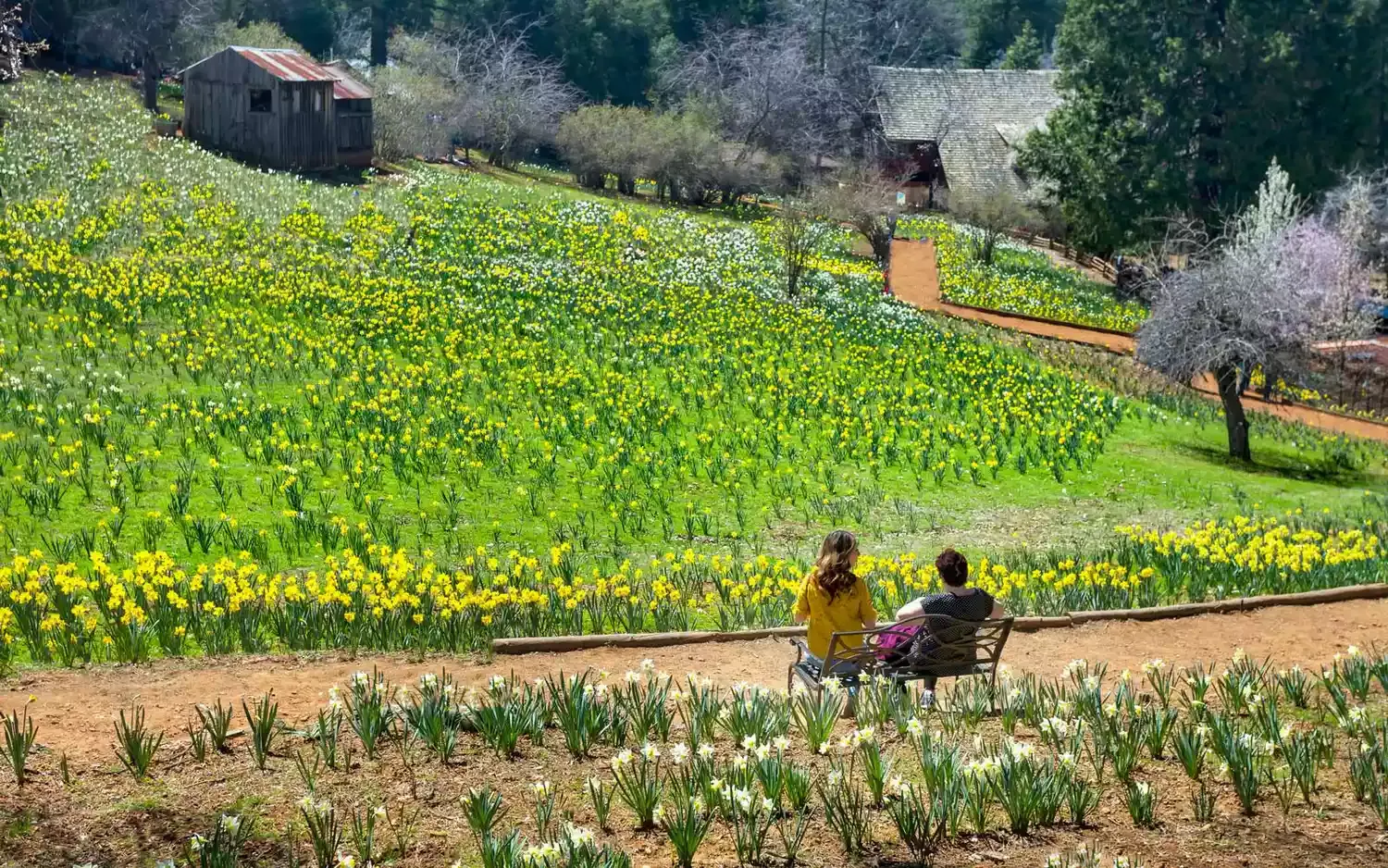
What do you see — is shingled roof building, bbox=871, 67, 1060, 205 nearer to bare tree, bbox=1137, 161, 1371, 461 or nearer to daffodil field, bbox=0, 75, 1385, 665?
daffodil field, bbox=0, 75, 1385, 665

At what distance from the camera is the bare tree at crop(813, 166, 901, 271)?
3831cm

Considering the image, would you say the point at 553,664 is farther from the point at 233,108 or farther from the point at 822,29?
the point at 822,29

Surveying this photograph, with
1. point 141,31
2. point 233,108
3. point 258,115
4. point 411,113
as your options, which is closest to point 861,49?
point 411,113

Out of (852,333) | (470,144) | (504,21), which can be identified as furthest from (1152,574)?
(504,21)

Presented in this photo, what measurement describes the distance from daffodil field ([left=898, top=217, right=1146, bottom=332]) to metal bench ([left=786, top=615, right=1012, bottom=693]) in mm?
28770

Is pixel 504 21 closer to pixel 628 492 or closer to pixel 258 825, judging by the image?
pixel 628 492

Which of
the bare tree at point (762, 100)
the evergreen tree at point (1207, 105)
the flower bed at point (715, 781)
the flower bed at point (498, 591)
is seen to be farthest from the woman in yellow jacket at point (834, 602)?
the bare tree at point (762, 100)

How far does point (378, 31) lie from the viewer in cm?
6375

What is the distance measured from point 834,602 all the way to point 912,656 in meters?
0.57

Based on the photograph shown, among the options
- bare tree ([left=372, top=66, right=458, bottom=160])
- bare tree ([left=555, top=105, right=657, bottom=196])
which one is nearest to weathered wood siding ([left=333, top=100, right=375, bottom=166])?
bare tree ([left=372, top=66, right=458, bottom=160])

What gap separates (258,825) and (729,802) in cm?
213

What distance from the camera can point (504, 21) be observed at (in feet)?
199

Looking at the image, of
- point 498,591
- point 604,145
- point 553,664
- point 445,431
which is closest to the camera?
point 553,664

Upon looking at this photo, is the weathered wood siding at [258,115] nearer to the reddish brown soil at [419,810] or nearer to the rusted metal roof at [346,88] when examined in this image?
the rusted metal roof at [346,88]
